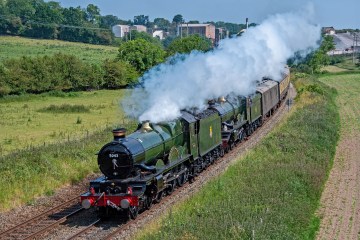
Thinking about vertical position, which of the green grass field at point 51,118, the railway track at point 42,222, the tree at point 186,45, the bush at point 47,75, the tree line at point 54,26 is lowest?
the green grass field at point 51,118

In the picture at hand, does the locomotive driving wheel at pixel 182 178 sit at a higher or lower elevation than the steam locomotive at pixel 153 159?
lower

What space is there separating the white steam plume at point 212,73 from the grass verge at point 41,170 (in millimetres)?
4208

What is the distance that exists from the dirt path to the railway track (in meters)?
10.3

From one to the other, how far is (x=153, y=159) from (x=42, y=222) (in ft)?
16.9

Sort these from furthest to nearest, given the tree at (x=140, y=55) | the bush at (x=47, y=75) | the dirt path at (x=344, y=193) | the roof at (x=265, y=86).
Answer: the tree at (x=140, y=55) → the bush at (x=47, y=75) → the roof at (x=265, y=86) → the dirt path at (x=344, y=193)

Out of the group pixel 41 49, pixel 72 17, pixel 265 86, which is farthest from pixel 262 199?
pixel 72 17

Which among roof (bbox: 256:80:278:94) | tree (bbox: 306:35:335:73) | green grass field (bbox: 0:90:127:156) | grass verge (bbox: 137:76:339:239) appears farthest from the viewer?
tree (bbox: 306:35:335:73)

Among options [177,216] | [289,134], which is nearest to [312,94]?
[289,134]

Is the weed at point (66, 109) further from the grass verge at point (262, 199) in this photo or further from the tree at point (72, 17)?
the tree at point (72, 17)

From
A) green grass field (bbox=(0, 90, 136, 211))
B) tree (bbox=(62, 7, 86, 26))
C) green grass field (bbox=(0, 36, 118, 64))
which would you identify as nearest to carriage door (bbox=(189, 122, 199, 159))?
green grass field (bbox=(0, 90, 136, 211))


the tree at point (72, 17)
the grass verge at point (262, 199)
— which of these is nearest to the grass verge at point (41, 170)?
the grass verge at point (262, 199)

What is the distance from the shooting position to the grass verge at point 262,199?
694 inches

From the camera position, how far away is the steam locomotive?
2023 cm

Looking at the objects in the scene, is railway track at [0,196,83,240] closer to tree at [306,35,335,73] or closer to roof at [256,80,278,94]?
roof at [256,80,278,94]
